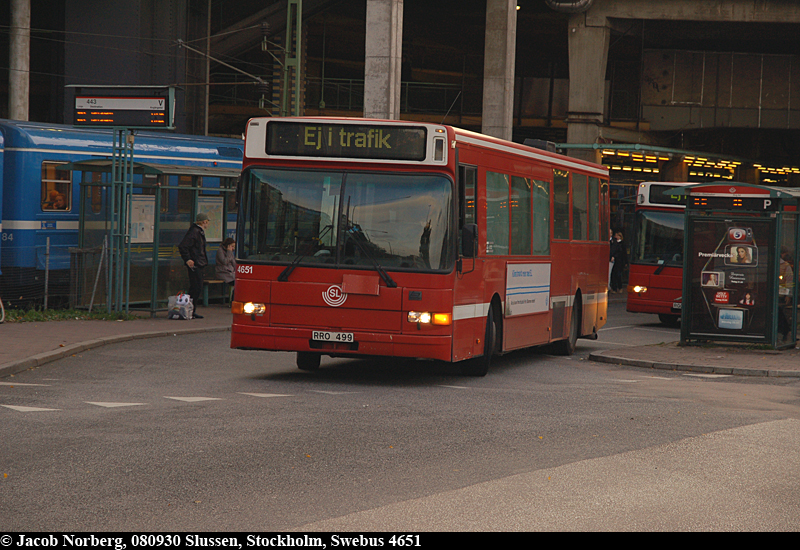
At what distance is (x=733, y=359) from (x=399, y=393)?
22.5ft

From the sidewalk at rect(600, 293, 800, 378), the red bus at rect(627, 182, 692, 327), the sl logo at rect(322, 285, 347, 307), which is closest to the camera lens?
the sl logo at rect(322, 285, 347, 307)

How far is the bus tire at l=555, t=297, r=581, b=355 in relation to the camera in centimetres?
1683

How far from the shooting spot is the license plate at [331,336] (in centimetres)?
1200

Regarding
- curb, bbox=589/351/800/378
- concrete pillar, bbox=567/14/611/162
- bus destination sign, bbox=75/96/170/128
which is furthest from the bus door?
concrete pillar, bbox=567/14/611/162

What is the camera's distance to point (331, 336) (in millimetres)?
12023

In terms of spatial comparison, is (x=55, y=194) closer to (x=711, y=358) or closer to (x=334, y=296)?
(x=334, y=296)

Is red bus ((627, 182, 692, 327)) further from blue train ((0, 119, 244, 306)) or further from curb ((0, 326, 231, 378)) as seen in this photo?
curb ((0, 326, 231, 378))

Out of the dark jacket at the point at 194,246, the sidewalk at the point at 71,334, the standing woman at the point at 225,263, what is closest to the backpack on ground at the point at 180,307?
the sidewalk at the point at 71,334

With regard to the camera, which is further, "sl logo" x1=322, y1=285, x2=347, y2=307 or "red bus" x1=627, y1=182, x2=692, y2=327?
"red bus" x1=627, y1=182, x2=692, y2=327

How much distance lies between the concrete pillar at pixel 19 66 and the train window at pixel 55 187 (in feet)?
55.5

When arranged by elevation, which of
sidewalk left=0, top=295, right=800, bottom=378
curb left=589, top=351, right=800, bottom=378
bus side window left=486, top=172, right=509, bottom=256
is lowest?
curb left=589, top=351, right=800, bottom=378

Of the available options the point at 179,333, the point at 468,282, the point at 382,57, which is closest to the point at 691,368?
the point at 468,282

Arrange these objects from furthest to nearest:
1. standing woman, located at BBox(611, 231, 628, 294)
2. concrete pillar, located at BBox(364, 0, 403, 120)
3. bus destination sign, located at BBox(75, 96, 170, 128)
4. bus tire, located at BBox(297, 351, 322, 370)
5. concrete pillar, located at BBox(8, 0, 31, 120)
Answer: concrete pillar, located at BBox(8, 0, 31, 120) < concrete pillar, located at BBox(364, 0, 403, 120) < standing woman, located at BBox(611, 231, 628, 294) < bus destination sign, located at BBox(75, 96, 170, 128) < bus tire, located at BBox(297, 351, 322, 370)

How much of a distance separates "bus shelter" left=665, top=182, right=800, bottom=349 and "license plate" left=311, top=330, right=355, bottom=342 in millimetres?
7740
